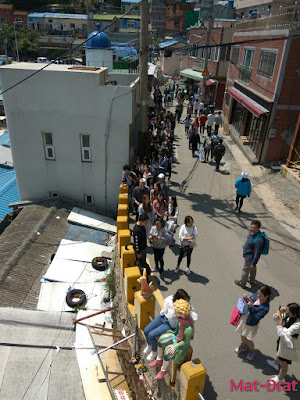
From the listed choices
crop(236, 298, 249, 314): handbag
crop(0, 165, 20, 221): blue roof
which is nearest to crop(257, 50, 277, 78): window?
crop(236, 298, 249, 314): handbag

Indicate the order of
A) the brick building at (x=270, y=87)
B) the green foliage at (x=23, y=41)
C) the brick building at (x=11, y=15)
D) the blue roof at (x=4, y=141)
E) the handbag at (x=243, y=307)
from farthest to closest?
the brick building at (x=11, y=15), the green foliage at (x=23, y=41), the blue roof at (x=4, y=141), the brick building at (x=270, y=87), the handbag at (x=243, y=307)

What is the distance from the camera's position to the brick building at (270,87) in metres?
13.7

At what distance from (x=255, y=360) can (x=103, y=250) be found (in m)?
6.26

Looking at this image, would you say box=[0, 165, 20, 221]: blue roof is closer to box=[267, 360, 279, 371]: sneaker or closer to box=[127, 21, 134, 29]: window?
box=[267, 360, 279, 371]: sneaker

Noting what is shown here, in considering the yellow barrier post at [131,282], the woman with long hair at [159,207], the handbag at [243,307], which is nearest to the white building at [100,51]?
the woman with long hair at [159,207]

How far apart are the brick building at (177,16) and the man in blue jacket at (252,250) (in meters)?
72.7

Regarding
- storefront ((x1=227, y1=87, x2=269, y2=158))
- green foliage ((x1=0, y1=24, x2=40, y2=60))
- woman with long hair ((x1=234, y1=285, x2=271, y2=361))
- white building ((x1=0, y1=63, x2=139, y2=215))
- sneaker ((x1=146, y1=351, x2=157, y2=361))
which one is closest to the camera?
woman with long hair ((x1=234, y1=285, x2=271, y2=361))

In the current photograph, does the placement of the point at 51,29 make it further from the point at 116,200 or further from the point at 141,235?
the point at 141,235

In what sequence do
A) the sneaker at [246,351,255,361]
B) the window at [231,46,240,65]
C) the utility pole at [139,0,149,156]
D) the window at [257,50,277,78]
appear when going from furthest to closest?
the window at [231,46,240,65]
the window at [257,50,277,78]
the utility pole at [139,0,149,156]
the sneaker at [246,351,255,361]

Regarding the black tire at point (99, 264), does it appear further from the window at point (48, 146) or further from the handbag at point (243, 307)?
the handbag at point (243, 307)

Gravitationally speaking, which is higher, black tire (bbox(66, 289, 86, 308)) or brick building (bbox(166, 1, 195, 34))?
brick building (bbox(166, 1, 195, 34))

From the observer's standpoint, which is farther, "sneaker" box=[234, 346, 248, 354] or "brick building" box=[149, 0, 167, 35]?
"brick building" box=[149, 0, 167, 35]

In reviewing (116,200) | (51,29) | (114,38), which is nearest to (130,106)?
(116,200)

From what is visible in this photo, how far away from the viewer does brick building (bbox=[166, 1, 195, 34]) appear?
70312 millimetres
